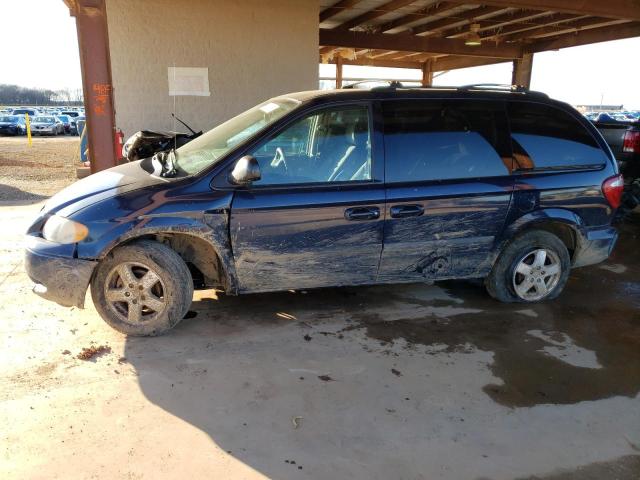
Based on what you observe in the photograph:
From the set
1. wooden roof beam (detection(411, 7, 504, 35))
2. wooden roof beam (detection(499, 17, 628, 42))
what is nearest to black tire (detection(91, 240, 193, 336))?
wooden roof beam (detection(411, 7, 504, 35))

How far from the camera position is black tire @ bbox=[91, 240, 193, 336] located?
11.4ft

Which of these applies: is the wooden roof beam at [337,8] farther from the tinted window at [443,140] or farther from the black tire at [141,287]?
the black tire at [141,287]

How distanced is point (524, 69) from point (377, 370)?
49.0 feet

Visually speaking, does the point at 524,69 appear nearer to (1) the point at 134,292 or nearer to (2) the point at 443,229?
(2) the point at 443,229

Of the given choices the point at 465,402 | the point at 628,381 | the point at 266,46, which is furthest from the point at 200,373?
the point at 266,46

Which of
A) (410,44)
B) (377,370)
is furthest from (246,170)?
(410,44)

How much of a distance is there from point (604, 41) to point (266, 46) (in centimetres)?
903

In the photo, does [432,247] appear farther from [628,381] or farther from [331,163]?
[628,381]

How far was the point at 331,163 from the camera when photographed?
147 inches

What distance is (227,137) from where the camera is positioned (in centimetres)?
407

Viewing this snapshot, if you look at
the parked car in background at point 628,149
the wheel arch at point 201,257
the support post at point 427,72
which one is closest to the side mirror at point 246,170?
the wheel arch at point 201,257

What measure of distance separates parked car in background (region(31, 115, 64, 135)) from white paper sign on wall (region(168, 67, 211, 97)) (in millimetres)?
28772

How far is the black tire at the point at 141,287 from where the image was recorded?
→ 3.49 m

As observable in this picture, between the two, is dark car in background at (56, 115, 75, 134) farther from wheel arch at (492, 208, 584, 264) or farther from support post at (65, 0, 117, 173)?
wheel arch at (492, 208, 584, 264)
